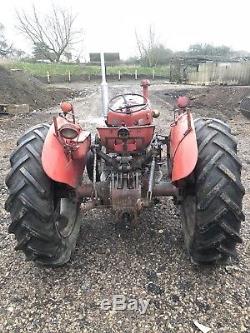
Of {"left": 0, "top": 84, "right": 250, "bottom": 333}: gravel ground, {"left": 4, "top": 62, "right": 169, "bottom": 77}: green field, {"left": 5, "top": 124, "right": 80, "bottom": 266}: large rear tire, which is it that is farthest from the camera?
{"left": 4, "top": 62, "right": 169, "bottom": 77}: green field

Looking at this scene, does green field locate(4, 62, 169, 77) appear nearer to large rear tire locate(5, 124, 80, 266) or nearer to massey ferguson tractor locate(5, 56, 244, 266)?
massey ferguson tractor locate(5, 56, 244, 266)

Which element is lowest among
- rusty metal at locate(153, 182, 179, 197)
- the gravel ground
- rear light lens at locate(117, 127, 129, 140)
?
the gravel ground

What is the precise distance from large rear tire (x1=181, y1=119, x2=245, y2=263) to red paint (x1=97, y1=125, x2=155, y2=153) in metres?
0.46

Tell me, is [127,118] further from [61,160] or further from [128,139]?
[61,160]

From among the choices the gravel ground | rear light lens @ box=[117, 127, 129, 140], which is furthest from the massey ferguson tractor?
the gravel ground

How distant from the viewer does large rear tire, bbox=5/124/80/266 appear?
2.59m

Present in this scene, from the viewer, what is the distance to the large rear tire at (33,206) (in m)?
2.59

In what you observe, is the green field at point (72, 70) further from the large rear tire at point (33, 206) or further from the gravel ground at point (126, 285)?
the large rear tire at point (33, 206)

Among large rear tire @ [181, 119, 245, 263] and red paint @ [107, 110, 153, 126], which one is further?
red paint @ [107, 110, 153, 126]

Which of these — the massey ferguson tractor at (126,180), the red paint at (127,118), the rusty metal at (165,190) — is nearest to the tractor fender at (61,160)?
the massey ferguson tractor at (126,180)

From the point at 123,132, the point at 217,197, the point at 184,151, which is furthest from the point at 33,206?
the point at 217,197

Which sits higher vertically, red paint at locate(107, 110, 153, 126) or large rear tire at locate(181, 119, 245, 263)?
red paint at locate(107, 110, 153, 126)

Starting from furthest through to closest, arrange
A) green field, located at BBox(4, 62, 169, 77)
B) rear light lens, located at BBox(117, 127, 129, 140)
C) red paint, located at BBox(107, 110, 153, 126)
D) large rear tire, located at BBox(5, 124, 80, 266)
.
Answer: green field, located at BBox(4, 62, 169, 77), red paint, located at BBox(107, 110, 153, 126), rear light lens, located at BBox(117, 127, 129, 140), large rear tire, located at BBox(5, 124, 80, 266)

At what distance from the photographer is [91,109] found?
12320mm
